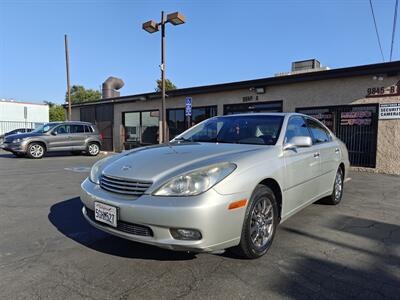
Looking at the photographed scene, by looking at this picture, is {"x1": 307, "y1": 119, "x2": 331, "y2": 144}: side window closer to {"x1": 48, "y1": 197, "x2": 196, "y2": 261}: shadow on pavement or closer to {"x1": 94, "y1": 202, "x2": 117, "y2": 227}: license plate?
{"x1": 48, "y1": 197, "x2": 196, "y2": 261}: shadow on pavement

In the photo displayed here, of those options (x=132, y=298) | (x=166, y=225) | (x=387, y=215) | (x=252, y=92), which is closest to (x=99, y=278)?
(x=132, y=298)

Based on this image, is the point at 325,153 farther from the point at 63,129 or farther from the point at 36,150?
the point at 63,129

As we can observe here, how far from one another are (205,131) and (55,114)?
5492cm

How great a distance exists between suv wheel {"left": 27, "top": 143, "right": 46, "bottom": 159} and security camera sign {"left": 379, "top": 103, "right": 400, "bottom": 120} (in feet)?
43.8

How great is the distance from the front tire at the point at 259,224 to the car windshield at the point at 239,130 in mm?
784

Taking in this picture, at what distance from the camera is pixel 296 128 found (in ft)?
14.0

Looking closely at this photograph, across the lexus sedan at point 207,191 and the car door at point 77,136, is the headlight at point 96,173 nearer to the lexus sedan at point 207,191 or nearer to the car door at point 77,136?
the lexus sedan at point 207,191

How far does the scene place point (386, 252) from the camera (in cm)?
335

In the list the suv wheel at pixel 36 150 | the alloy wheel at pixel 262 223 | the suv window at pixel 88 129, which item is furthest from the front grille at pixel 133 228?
the suv window at pixel 88 129

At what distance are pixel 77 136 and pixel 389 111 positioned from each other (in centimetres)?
1296

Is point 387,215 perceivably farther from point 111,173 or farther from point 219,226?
point 111,173

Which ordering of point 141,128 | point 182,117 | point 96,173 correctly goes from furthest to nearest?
point 141,128, point 182,117, point 96,173

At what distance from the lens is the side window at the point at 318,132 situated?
15.6ft

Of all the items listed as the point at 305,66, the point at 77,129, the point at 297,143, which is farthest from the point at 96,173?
the point at 305,66
